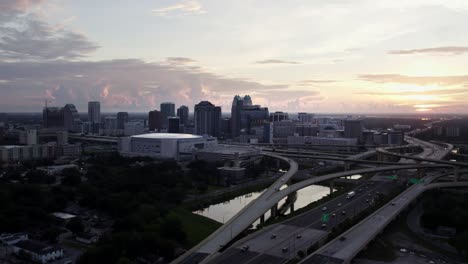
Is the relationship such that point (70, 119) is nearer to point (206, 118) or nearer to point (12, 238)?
point (206, 118)

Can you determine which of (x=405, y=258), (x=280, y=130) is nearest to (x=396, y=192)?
(x=405, y=258)

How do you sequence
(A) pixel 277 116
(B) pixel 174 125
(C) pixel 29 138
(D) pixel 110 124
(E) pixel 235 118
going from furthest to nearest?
1. (D) pixel 110 124
2. (A) pixel 277 116
3. (E) pixel 235 118
4. (B) pixel 174 125
5. (C) pixel 29 138

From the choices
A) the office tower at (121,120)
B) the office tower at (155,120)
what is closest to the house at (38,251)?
the office tower at (155,120)

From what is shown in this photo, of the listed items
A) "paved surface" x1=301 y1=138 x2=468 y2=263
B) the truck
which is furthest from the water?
"paved surface" x1=301 y1=138 x2=468 y2=263

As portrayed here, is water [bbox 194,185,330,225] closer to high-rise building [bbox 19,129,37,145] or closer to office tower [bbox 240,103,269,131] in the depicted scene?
high-rise building [bbox 19,129,37,145]

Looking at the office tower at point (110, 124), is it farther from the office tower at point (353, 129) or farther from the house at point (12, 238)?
the house at point (12, 238)

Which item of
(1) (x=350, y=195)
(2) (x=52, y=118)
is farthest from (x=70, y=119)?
(1) (x=350, y=195)
